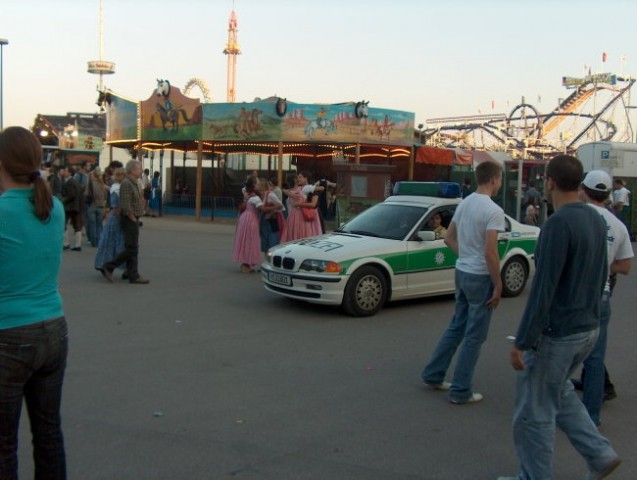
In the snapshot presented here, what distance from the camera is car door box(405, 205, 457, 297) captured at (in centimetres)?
892

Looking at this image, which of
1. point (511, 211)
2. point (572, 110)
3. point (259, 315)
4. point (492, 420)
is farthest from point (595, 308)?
point (572, 110)

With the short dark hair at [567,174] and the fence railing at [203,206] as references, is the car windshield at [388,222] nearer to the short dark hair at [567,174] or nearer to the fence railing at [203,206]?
the short dark hair at [567,174]

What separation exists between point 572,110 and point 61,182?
211ft

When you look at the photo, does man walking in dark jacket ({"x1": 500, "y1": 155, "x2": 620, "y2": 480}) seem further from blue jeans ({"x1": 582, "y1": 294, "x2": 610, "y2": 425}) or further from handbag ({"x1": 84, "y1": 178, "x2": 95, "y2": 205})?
handbag ({"x1": 84, "y1": 178, "x2": 95, "y2": 205})

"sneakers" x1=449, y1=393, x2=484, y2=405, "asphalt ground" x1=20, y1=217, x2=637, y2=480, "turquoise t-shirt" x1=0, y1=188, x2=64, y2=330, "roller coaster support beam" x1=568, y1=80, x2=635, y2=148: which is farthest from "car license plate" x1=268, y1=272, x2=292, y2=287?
"roller coaster support beam" x1=568, y1=80, x2=635, y2=148

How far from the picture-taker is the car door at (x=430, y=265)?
29.3 ft

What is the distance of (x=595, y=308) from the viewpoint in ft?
11.4

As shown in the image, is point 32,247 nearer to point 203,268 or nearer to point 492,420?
point 492,420

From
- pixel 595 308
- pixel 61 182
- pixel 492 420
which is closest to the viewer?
pixel 595 308

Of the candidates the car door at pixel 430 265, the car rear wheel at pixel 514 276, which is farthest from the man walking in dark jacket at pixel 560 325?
the car rear wheel at pixel 514 276

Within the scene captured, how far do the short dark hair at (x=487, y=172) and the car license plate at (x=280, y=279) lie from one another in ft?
12.5

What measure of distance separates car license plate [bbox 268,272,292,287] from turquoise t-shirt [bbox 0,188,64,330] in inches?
223

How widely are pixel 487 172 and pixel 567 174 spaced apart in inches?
69.7

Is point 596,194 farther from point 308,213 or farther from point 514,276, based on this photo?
point 308,213
